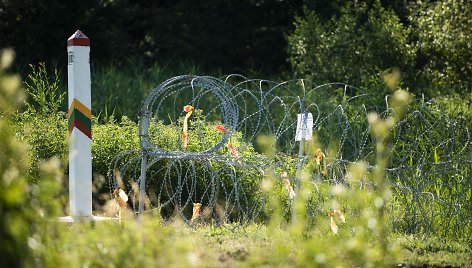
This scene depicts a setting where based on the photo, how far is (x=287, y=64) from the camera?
17.7m

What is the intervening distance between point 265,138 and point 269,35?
13.9m

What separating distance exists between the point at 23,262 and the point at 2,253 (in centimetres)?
10

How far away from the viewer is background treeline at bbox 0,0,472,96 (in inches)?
472

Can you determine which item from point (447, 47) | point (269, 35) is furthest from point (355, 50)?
point (269, 35)

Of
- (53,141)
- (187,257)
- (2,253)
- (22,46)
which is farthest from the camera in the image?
(22,46)

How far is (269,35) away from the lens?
18.3m

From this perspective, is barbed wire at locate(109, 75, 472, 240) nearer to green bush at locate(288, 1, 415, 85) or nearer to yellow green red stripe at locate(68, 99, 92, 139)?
yellow green red stripe at locate(68, 99, 92, 139)

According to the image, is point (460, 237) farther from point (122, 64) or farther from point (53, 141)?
point (122, 64)

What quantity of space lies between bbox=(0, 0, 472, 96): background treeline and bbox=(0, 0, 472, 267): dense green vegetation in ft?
0.10

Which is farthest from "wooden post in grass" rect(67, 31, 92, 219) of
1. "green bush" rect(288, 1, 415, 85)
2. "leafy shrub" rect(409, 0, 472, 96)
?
"green bush" rect(288, 1, 415, 85)

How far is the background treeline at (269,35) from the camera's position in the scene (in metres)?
12.0

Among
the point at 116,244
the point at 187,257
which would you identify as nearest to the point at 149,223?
the point at 116,244

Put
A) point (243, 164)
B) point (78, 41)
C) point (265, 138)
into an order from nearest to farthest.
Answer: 1. point (265, 138)
2. point (78, 41)
3. point (243, 164)

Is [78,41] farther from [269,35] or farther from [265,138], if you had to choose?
[269,35]
